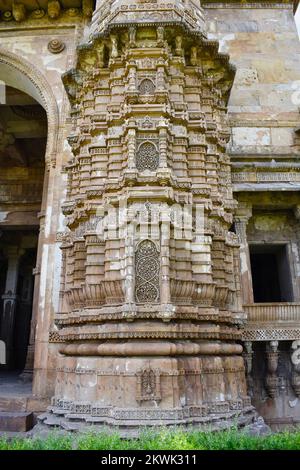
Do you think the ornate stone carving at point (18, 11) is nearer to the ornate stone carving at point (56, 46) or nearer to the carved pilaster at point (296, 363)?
the ornate stone carving at point (56, 46)

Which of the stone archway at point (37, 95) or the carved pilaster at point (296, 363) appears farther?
the stone archway at point (37, 95)

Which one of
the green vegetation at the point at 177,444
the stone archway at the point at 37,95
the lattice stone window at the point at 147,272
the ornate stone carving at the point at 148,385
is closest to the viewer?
the green vegetation at the point at 177,444

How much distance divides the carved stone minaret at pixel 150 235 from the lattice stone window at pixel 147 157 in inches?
0.8

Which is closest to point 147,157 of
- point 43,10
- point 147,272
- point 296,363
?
point 147,272

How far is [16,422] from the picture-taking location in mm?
8117

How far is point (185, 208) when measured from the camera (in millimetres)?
7180

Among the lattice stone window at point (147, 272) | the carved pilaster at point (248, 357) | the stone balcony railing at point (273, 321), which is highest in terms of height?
the lattice stone window at point (147, 272)

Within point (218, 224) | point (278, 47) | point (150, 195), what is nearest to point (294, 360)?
point (218, 224)

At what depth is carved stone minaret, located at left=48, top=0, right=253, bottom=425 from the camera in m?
6.16

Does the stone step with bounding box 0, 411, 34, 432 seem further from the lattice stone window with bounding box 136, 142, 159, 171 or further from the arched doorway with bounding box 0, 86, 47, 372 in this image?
the arched doorway with bounding box 0, 86, 47, 372

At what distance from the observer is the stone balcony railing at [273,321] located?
8.85m

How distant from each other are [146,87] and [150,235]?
3179 millimetres

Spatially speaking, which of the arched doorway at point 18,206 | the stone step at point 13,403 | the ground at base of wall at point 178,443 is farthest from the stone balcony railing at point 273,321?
the arched doorway at point 18,206
